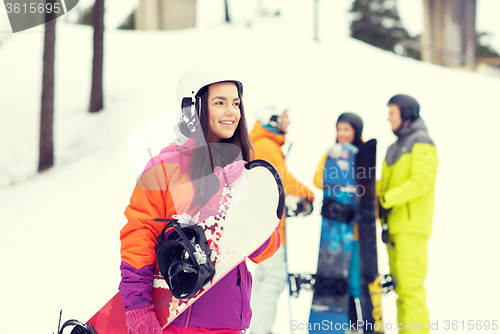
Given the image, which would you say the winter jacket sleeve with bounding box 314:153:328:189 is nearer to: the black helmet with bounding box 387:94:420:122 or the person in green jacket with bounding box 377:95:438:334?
the person in green jacket with bounding box 377:95:438:334

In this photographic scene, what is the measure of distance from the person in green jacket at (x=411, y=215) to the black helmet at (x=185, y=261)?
5.91ft

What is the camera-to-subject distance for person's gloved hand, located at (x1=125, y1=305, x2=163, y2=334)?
1.26 m

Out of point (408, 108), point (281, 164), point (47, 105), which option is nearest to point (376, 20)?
point (47, 105)

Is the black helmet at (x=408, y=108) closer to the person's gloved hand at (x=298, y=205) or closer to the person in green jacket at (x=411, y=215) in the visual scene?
the person in green jacket at (x=411, y=215)

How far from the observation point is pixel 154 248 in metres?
1.33

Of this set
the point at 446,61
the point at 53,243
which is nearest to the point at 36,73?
the point at 53,243

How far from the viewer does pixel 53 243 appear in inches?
156

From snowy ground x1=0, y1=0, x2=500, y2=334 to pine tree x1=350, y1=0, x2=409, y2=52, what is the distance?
14.1 metres

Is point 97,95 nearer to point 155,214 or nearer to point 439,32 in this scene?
point 155,214

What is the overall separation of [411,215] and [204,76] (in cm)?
192

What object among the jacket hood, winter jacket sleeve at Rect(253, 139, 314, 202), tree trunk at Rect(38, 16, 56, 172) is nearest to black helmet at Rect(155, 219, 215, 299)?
winter jacket sleeve at Rect(253, 139, 314, 202)

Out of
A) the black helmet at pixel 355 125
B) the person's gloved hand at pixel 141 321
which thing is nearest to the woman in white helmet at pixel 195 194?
the person's gloved hand at pixel 141 321

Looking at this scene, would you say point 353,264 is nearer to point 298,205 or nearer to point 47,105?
point 298,205

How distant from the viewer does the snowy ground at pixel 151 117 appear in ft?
12.0
